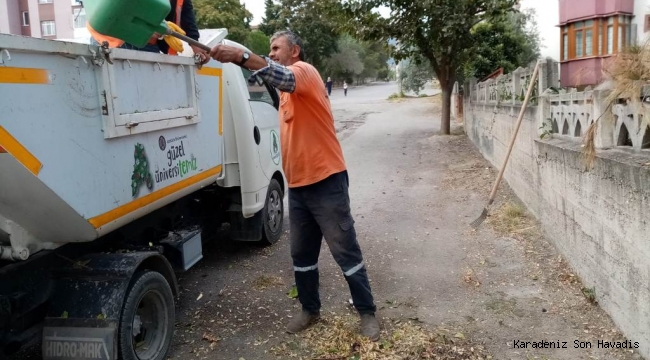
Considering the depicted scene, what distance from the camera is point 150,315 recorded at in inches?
132

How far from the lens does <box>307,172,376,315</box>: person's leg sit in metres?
3.58

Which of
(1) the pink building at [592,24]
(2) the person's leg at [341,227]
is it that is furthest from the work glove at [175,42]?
(1) the pink building at [592,24]

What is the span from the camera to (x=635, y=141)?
11.6 feet

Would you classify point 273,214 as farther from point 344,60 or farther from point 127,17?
point 344,60

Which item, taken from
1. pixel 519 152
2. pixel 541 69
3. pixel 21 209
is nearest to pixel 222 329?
pixel 21 209

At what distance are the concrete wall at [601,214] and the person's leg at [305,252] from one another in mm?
2007

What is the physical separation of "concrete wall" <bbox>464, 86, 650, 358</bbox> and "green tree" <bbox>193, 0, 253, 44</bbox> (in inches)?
1221

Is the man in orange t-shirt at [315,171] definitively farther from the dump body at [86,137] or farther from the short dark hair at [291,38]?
the dump body at [86,137]

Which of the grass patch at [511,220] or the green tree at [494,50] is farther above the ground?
the green tree at [494,50]

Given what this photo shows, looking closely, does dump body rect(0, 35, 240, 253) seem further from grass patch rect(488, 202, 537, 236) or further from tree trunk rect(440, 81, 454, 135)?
tree trunk rect(440, 81, 454, 135)

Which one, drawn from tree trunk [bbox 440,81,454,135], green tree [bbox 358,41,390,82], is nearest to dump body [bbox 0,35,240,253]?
tree trunk [bbox 440,81,454,135]

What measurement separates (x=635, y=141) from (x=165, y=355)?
3333mm

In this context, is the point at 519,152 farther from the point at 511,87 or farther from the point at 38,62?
the point at 38,62

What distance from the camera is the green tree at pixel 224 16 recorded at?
1362 inches
